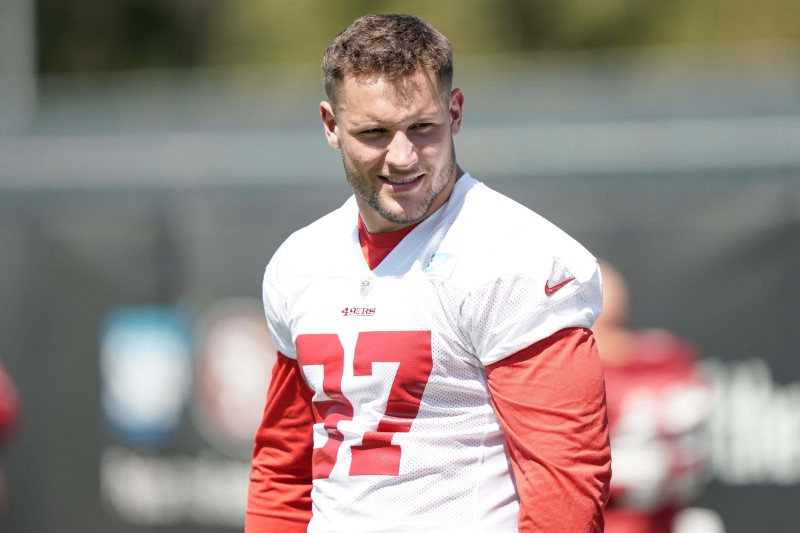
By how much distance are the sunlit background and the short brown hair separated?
11.4ft

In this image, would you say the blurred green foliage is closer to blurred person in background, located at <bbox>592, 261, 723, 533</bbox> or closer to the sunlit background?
the sunlit background

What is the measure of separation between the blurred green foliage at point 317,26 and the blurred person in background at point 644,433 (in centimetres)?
984

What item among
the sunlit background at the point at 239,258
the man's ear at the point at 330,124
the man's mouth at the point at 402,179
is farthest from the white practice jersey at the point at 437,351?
the sunlit background at the point at 239,258

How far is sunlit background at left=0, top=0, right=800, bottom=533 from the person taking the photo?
213 inches

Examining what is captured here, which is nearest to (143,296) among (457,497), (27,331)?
(27,331)

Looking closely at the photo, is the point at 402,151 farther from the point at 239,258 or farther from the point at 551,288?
the point at 239,258

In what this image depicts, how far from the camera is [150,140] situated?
6.68 m

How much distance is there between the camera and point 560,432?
2.06 meters

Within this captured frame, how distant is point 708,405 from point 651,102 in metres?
1.94

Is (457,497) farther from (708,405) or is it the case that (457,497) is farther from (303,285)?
(708,405)

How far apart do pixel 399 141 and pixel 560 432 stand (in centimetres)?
59

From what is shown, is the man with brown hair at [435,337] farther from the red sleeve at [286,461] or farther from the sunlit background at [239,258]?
the sunlit background at [239,258]

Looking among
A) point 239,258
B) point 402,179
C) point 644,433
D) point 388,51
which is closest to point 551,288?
point 402,179

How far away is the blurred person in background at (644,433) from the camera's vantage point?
4.32 m
